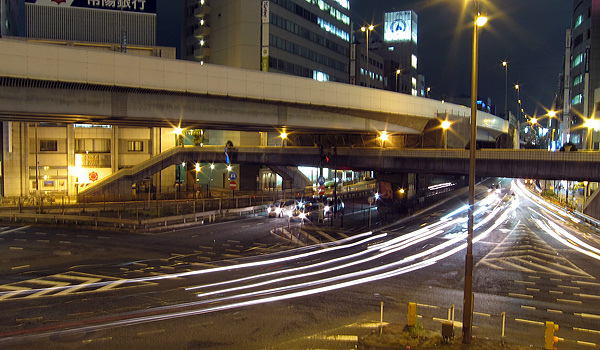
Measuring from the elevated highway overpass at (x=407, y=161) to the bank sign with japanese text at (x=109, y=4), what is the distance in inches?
884

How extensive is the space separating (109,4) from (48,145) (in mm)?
22120

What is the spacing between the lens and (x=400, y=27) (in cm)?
14825

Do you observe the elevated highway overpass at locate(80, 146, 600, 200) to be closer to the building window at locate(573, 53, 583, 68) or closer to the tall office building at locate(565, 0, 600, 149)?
the tall office building at locate(565, 0, 600, 149)

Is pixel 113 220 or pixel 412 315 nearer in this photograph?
pixel 412 315

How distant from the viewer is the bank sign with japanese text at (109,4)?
57406 mm

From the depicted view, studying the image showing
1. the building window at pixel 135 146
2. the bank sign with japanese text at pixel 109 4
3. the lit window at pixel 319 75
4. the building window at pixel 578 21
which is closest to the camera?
the bank sign with japanese text at pixel 109 4

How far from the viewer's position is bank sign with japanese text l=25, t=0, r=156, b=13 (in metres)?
57.4

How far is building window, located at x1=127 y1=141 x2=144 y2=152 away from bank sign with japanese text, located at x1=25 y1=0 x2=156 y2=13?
62.1ft

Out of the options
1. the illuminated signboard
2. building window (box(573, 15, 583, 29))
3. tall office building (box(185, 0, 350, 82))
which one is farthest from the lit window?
the illuminated signboard

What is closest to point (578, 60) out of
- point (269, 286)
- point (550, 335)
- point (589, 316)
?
point (589, 316)

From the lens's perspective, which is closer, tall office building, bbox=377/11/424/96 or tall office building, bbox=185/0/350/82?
tall office building, bbox=185/0/350/82

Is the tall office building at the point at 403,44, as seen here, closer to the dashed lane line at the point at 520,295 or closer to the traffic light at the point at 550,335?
the dashed lane line at the point at 520,295

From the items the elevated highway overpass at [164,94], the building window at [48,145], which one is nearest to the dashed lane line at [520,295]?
the elevated highway overpass at [164,94]

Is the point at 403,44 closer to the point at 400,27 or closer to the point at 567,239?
the point at 400,27
